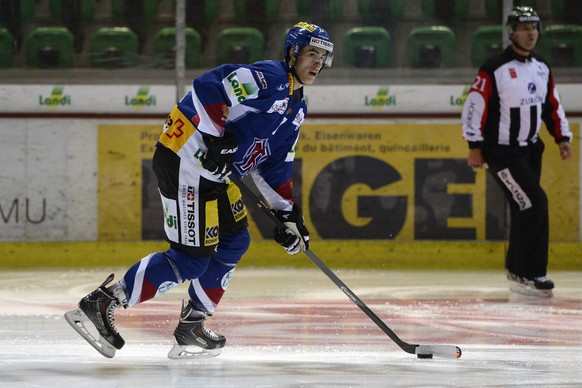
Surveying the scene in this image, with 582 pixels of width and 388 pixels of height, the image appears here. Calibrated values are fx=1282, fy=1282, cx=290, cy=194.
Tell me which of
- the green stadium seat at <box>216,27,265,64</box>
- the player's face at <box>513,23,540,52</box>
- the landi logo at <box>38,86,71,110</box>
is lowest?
the landi logo at <box>38,86,71,110</box>

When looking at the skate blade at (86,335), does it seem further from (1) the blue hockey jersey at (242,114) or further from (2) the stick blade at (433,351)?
(2) the stick blade at (433,351)

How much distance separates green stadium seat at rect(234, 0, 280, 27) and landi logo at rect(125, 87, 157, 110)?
2.42 ft

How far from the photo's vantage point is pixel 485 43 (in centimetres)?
792

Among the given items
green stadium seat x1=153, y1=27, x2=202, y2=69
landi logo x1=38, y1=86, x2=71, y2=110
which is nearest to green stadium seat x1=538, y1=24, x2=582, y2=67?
green stadium seat x1=153, y1=27, x2=202, y2=69

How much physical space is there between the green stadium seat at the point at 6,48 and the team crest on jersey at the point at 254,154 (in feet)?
13.0

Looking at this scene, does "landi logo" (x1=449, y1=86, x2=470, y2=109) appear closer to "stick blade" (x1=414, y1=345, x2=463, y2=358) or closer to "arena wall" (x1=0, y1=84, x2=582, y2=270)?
"arena wall" (x1=0, y1=84, x2=582, y2=270)

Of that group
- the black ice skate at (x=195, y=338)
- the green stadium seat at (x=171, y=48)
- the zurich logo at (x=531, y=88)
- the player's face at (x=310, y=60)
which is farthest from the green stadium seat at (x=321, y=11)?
the black ice skate at (x=195, y=338)

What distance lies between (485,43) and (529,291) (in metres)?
2.09

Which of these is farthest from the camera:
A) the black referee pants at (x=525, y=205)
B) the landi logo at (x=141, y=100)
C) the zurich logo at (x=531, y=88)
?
the landi logo at (x=141, y=100)

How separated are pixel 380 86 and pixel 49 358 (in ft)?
13.4

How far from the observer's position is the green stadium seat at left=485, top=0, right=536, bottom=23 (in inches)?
308

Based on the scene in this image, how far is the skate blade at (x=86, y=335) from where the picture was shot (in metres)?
4.05

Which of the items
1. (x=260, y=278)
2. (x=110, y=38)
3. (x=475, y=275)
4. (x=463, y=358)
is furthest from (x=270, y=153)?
(x=110, y=38)

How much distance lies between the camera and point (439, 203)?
7719 mm
